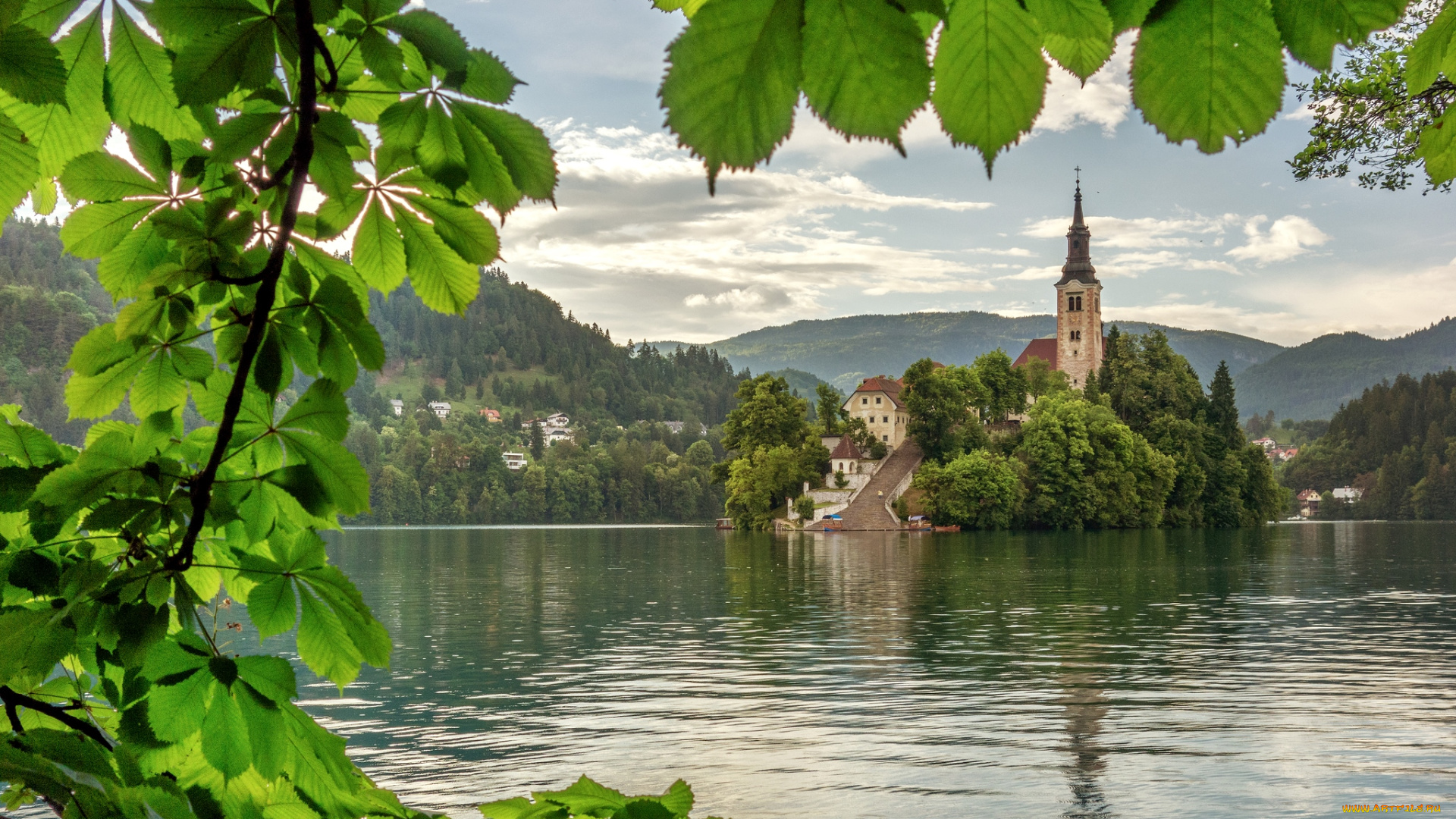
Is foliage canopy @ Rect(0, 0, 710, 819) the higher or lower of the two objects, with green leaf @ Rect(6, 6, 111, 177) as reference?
lower

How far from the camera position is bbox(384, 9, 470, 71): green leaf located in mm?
1087

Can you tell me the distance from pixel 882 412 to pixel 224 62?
9105 cm

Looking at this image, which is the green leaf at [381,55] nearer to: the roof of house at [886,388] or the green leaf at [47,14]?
the green leaf at [47,14]

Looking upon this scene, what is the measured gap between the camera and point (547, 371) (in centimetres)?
19075

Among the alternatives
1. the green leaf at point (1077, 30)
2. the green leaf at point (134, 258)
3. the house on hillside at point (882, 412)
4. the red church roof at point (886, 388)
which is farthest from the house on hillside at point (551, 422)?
the green leaf at point (1077, 30)

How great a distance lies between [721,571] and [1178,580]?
21.5 m

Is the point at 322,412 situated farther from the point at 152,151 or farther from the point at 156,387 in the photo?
the point at 152,151

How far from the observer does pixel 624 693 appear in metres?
23.6

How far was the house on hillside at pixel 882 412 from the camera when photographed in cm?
9075

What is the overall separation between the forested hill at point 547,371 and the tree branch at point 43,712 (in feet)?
569

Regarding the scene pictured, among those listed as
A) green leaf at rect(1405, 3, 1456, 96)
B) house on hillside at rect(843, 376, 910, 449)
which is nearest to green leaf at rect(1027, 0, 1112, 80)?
green leaf at rect(1405, 3, 1456, 96)

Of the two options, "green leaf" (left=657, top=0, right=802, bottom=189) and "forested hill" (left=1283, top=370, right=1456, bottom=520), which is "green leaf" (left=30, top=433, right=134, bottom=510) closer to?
"green leaf" (left=657, top=0, right=802, bottom=189)

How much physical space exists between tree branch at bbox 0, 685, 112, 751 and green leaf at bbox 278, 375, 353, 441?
0.63 m

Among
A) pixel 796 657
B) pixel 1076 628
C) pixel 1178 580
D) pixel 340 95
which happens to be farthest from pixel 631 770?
pixel 1178 580
